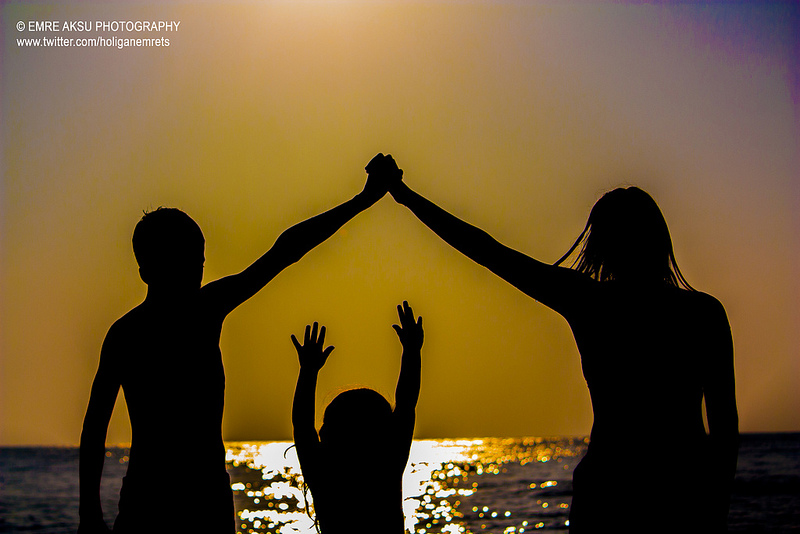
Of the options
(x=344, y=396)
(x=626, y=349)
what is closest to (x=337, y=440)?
(x=344, y=396)

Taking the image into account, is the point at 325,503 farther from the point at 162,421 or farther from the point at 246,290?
the point at 246,290

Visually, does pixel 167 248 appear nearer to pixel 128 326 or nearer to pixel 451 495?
pixel 128 326

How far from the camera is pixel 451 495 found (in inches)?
1398

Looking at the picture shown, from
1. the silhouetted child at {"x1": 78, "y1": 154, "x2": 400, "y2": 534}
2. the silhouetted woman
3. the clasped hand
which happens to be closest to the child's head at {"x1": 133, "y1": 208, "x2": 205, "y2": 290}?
the silhouetted child at {"x1": 78, "y1": 154, "x2": 400, "y2": 534}

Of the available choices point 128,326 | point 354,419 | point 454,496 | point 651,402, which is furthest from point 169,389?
point 454,496

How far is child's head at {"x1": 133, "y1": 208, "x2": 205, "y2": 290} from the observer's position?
285cm

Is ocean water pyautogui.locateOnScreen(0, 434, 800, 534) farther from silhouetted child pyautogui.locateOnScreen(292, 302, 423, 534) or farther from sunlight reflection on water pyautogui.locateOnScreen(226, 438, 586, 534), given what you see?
silhouetted child pyautogui.locateOnScreen(292, 302, 423, 534)

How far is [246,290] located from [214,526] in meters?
0.98

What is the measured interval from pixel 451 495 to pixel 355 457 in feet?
114

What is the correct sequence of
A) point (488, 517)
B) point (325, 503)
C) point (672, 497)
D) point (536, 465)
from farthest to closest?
point (536, 465) < point (488, 517) < point (325, 503) < point (672, 497)

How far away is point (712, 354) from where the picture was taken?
2436 millimetres

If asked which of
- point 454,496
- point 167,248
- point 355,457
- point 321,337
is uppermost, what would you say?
point 167,248

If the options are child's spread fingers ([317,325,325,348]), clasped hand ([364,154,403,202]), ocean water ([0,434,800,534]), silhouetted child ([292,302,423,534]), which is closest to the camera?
silhouetted child ([292,302,423,534])

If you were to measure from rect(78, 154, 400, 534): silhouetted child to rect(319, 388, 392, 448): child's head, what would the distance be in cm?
47
